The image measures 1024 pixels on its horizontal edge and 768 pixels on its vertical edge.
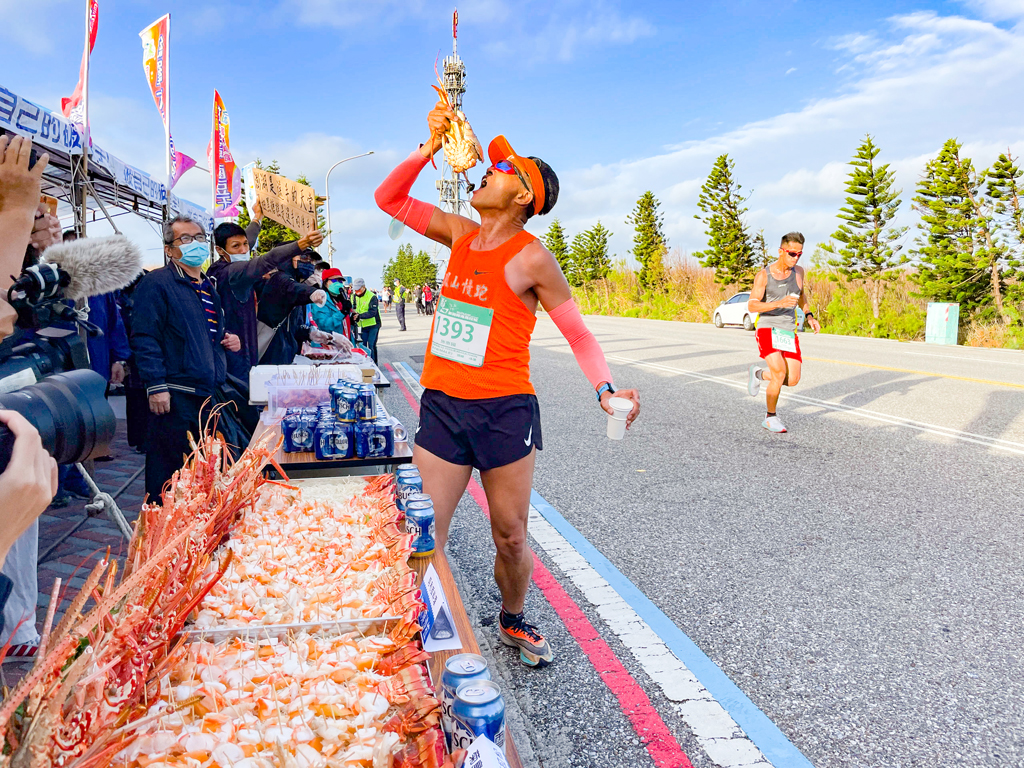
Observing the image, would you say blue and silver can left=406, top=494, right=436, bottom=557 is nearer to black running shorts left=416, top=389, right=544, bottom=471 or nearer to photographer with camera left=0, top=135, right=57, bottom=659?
black running shorts left=416, top=389, right=544, bottom=471

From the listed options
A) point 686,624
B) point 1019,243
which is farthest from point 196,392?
point 1019,243

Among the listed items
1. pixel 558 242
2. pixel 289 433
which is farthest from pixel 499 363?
pixel 558 242

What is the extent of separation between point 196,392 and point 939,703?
446 centimetres

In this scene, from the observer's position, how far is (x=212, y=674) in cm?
140

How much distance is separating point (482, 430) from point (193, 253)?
2.90m

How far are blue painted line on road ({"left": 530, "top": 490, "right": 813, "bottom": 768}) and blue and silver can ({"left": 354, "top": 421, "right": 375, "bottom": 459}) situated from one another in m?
1.56

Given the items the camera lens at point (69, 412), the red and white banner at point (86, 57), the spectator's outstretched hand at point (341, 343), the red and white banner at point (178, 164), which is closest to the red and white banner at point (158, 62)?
the red and white banner at point (178, 164)

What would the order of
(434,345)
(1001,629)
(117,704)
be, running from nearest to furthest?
(117,704) < (434,345) < (1001,629)

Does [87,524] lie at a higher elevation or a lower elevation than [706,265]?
lower

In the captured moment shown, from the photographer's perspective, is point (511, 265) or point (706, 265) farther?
point (706, 265)

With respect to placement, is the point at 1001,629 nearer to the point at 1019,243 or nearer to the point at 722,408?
the point at 722,408

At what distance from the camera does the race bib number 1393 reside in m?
2.74

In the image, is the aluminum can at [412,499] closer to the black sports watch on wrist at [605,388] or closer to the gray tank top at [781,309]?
the black sports watch on wrist at [605,388]

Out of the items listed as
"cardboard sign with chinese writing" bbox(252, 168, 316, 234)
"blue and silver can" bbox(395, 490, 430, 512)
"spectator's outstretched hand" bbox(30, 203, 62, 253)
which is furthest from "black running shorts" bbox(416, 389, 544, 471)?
"cardboard sign with chinese writing" bbox(252, 168, 316, 234)
